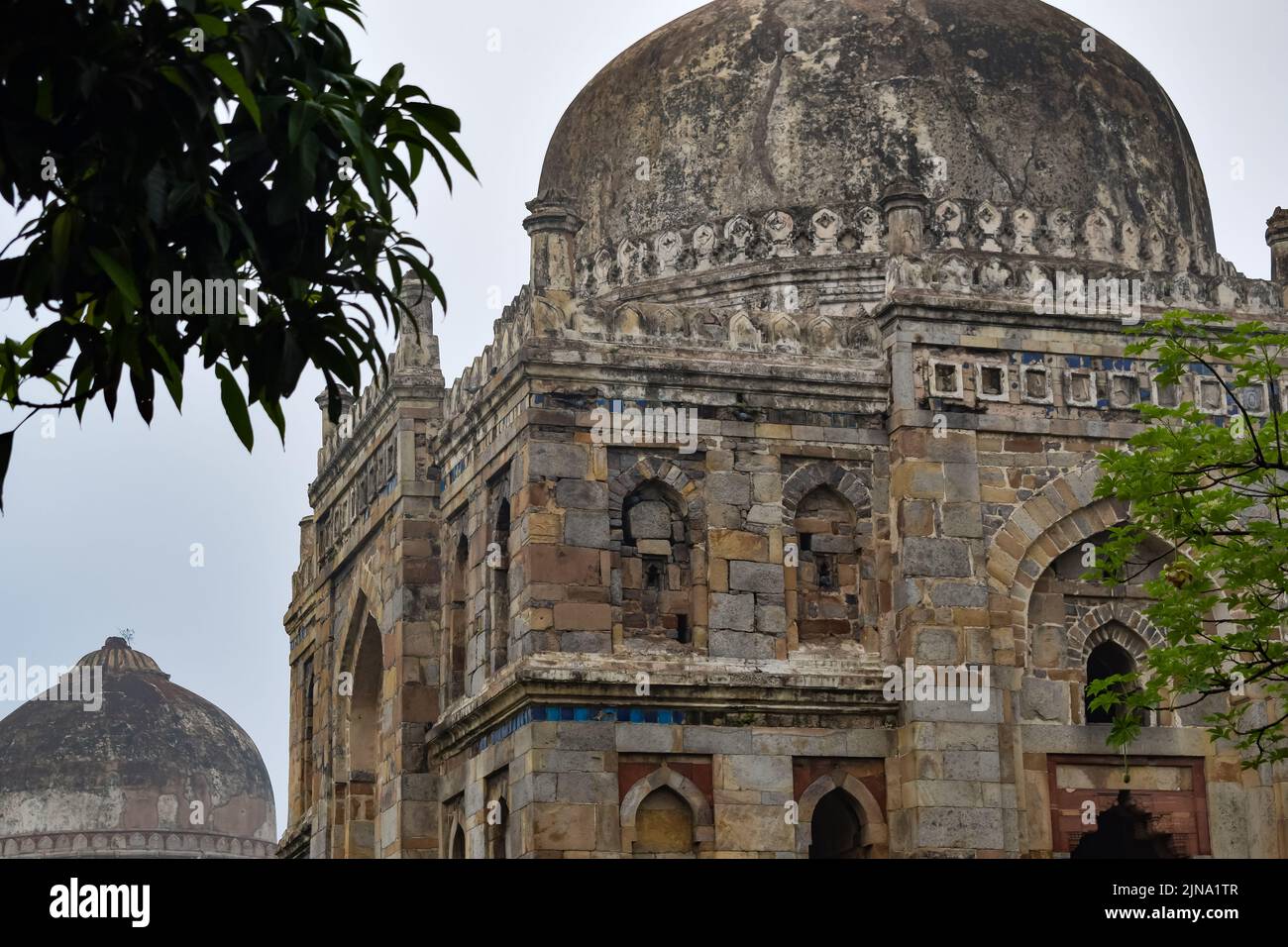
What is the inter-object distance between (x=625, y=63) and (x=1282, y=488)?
456 inches

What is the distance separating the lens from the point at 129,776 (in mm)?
38375

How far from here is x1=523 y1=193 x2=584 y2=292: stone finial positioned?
19.3 m

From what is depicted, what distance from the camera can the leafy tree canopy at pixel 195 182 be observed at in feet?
23.7

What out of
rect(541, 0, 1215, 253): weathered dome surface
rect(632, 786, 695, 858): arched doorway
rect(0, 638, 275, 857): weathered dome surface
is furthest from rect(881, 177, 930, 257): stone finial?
rect(0, 638, 275, 857): weathered dome surface

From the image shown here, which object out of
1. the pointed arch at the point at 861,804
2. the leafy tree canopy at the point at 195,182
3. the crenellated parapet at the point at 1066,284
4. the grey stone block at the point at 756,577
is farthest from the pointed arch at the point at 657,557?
the leafy tree canopy at the point at 195,182

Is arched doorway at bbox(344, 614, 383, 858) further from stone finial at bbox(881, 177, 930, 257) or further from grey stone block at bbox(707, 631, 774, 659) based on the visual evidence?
stone finial at bbox(881, 177, 930, 257)

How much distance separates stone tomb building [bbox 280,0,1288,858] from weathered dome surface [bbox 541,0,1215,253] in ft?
0.23

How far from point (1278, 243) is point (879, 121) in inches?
159

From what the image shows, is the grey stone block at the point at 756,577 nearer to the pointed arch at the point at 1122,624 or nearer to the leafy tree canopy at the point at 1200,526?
the pointed arch at the point at 1122,624

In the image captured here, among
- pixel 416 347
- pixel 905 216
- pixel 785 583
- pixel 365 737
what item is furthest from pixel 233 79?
pixel 365 737

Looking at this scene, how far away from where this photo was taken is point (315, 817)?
2322 centimetres

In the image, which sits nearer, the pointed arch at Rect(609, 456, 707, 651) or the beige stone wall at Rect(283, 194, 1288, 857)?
the beige stone wall at Rect(283, 194, 1288, 857)
